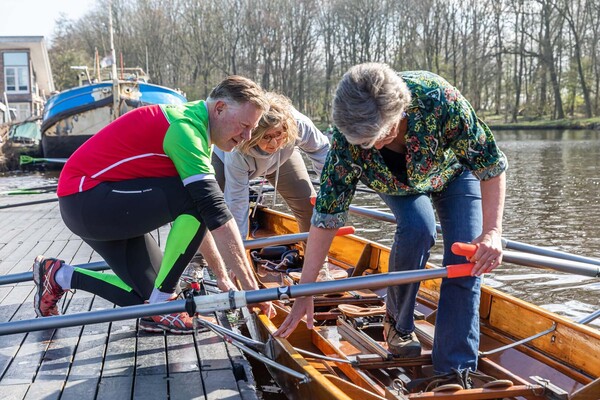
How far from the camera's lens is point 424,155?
3.41m

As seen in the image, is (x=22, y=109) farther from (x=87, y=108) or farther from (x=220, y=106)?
(x=220, y=106)

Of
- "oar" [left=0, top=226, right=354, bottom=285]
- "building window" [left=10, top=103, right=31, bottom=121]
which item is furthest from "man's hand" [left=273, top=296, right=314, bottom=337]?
"building window" [left=10, top=103, right=31, bottom=121]

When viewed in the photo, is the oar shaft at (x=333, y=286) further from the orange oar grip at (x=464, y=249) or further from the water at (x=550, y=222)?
the water at (x=550, y=222)

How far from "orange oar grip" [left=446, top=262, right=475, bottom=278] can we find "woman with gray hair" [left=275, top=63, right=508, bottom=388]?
0.15 feet

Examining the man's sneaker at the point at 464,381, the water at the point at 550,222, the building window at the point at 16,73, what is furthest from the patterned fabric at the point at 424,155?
the building window at the point at 16,73

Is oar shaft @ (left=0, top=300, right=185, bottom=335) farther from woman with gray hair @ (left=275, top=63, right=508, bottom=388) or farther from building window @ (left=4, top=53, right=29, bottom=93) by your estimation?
building window @ (left=4, top=53, right=29, bottom=93)

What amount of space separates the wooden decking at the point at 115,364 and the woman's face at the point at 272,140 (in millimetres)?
1528

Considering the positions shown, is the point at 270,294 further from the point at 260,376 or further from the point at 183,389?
the point at 260,376

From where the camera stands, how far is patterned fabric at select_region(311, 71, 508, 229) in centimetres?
332

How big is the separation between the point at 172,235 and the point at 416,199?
4.74 feet

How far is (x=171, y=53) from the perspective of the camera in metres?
61.9

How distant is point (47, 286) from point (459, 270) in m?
2.69

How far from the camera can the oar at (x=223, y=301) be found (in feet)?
11.5

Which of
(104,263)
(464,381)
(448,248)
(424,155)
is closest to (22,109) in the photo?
(104,263)
